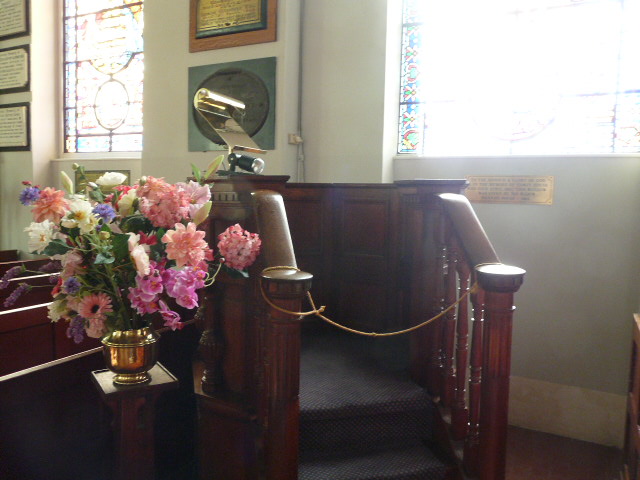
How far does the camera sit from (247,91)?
13.5 ft

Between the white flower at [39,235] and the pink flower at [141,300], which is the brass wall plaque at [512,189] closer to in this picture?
the pink flower at [141,300]

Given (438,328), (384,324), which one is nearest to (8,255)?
(384,324)

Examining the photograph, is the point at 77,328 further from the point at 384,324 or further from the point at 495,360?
the point at 384,324

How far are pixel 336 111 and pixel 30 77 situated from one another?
369cm

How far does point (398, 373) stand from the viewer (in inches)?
A: 105

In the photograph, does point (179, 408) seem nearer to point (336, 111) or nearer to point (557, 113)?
point (336, 111)

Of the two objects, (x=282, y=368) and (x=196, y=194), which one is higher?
(x=196, y=194)

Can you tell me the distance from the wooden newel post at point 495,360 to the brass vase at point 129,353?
3.65 feet

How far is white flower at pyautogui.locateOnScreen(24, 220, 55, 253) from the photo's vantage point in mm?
1590

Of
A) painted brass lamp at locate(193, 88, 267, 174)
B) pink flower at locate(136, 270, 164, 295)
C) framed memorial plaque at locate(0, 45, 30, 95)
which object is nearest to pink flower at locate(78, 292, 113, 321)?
pink flower at locate(136, 270, 164, 295)

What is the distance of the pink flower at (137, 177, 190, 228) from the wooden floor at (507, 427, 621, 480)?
2393 millimetres

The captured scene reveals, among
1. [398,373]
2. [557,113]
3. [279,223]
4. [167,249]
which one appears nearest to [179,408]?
[398,373]

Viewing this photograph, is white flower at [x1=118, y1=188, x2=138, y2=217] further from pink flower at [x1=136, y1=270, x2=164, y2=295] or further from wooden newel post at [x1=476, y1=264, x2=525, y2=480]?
wooden newel post at [x1=476, y1=264, x2=525, y2=480]

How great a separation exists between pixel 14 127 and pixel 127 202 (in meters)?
5.02
